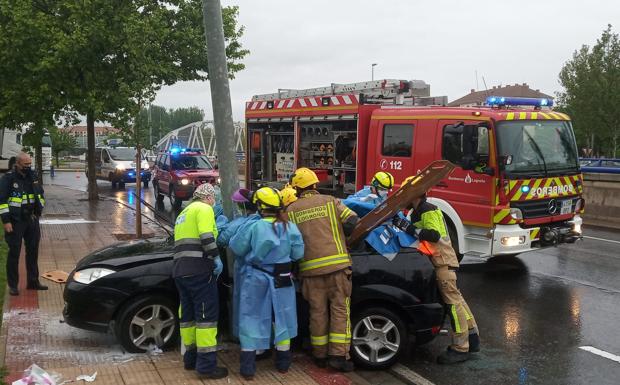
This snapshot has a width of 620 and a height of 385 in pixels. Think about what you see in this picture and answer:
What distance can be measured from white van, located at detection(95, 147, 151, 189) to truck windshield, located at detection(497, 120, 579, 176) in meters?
20.0

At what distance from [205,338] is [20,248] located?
3755 mm

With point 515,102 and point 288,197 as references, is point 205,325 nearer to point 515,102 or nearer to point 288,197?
point 288,197

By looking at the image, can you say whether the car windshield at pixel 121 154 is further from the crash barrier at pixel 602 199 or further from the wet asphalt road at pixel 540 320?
the wet asphalt road at pixel 540 320

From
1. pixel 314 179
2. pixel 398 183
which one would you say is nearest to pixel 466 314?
pixel 314 179

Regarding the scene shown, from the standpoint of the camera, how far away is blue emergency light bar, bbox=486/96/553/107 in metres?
8.92

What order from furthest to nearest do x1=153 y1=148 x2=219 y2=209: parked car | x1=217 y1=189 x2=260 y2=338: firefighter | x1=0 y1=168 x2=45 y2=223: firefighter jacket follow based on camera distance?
x1=153 y1=148 x2=219 y2=209: parked car → x1=0 y1=168 x2=45 y2=223: firefighter jacket → x1=217 y1=189 x2=260 y2=338: firefighter

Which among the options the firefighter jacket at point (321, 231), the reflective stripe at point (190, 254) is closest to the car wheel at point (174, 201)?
the firefighter jacket at point (321, 231)

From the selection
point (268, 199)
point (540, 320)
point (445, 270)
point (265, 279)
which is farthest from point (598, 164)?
point (265, 279)

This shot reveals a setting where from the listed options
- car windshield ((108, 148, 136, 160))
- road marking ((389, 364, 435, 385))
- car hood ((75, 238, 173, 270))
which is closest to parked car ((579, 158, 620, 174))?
road marking ((389, 364, 435, 385))

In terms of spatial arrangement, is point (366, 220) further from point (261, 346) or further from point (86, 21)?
point (86, 21)

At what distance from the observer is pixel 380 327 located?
541 cm

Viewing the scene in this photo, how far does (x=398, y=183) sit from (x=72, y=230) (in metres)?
7.55

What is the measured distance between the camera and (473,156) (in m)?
8.43

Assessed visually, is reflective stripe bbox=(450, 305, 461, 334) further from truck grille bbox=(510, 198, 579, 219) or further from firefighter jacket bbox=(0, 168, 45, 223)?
firefighter jacket bbox=(0, 168, 45, 223)
